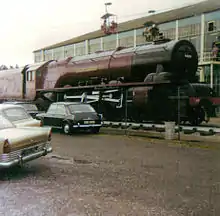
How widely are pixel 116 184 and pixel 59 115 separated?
8.68 meters

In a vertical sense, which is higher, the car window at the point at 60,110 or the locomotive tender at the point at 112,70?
the locomotive tender at the point at 112,70

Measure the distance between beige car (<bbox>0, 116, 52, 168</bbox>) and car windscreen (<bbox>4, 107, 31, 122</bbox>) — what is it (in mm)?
531

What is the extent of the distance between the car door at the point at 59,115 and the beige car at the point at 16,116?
17.6ft

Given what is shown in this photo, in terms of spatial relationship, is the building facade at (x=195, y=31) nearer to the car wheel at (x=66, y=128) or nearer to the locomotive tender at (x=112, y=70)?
the locomotive tender at (x=112, y=70)

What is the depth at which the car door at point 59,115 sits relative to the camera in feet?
44.8

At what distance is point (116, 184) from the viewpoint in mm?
5656

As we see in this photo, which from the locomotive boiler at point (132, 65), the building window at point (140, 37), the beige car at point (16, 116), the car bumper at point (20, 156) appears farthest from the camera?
the building window at point (140, 37)

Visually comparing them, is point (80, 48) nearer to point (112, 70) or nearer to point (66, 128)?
point (112, 70)

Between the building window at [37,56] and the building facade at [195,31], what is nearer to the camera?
the building facade at [195,31]

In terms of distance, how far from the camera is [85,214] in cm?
418

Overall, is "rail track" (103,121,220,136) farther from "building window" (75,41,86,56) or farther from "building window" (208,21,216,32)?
"building window" (75,41,86,56)

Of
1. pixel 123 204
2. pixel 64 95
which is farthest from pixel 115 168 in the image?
pixel 64 95

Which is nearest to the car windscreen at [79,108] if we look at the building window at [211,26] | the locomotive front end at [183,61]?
the locomotive front end at [183,61]

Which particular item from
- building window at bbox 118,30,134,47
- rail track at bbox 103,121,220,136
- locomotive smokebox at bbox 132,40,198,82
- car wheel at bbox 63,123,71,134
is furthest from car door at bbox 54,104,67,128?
building window at bbox 118,30,134,47
